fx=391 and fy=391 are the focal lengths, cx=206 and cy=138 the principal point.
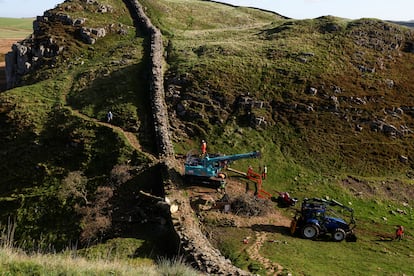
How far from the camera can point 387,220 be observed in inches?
1313

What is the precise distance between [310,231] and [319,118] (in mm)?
19807

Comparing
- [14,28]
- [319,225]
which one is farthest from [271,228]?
[14,28]

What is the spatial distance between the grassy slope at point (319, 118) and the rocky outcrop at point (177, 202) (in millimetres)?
2195

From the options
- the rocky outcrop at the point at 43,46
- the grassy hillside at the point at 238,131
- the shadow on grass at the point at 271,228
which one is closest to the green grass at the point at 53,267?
the grassy hillside at the point at 238,131

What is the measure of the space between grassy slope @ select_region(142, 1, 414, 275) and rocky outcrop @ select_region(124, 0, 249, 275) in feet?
7.20

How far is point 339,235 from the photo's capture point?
29000mm

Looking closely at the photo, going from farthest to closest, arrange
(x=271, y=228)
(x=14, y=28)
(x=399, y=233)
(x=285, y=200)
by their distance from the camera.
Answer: (x=14, y=28)
(x=285, y=200)
(x=271, y=228)
(x=399, y=233)


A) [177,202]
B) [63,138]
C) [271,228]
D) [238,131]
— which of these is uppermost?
[238,131]

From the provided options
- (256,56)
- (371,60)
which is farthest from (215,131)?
(371,60)

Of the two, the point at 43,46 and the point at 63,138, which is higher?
the point at 43,46

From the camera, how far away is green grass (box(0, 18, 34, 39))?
14779cm

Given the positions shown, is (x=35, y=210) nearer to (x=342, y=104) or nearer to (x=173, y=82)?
(x=173, y=82)

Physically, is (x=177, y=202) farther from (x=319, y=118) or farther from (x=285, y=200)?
(x=319, y=118)

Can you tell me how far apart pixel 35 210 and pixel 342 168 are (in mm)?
29882
